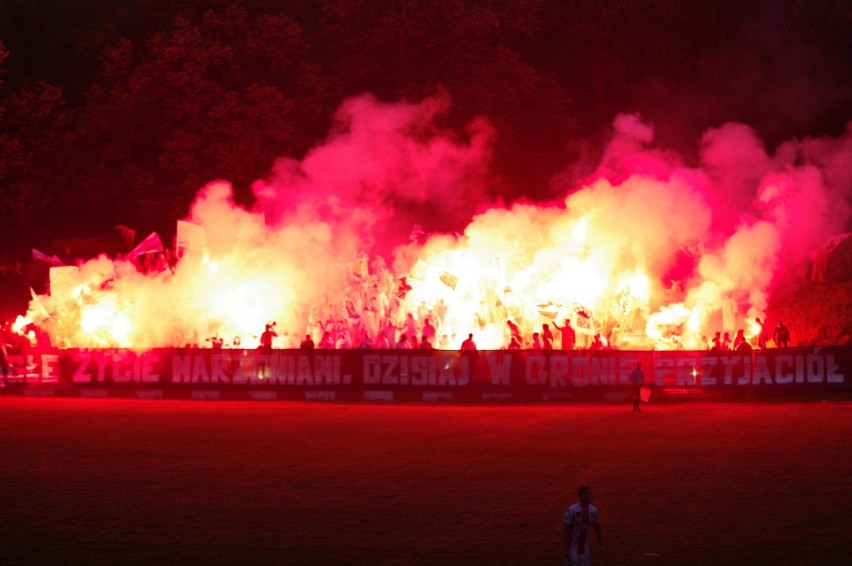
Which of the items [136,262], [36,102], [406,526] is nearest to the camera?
[406,526]

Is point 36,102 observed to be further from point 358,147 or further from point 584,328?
point 584,328

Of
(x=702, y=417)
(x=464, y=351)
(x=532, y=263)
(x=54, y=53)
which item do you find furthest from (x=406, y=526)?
(x=54, y=53)

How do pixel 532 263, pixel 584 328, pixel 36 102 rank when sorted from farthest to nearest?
pixel 36 102 → pixel 532 263 → pixel 584 328

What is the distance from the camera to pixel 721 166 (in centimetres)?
4016

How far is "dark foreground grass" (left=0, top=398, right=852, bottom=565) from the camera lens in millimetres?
11664

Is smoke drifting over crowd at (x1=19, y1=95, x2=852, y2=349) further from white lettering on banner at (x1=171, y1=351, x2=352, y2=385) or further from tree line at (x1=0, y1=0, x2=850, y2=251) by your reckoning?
tree line at (x1=0, y1=0, x2=850, y2=251)

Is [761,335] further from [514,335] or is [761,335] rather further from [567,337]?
A: [514,335]

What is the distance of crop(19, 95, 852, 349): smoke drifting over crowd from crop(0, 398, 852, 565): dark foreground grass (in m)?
10.7

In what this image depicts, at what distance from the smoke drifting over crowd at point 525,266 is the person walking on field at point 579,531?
23.1m

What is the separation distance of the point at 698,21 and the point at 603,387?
1044 inches

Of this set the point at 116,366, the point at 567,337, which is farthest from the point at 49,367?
the point at 567,337

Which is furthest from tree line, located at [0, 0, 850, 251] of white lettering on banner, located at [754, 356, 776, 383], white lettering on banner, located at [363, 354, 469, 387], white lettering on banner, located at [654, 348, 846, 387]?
white lettering on banner, located at [754, 356, 776, 383]

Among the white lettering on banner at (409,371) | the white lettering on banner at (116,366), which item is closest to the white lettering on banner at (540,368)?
the white lettering on banner at (409,371)

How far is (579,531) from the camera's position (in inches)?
380
